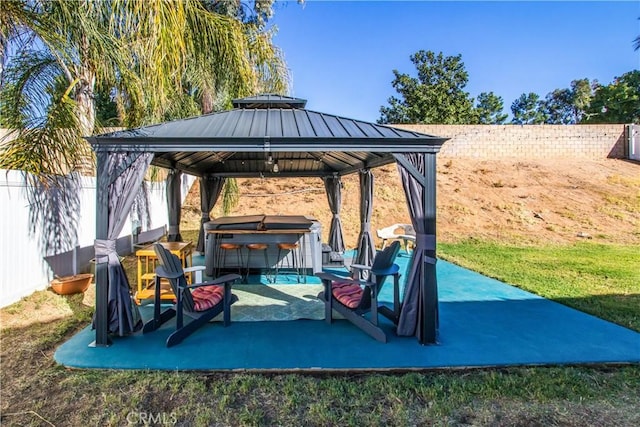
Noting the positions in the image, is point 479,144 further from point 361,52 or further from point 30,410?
point 30,410

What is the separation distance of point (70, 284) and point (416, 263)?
538 centimetres

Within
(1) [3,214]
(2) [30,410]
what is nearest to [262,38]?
(1) [3,214]

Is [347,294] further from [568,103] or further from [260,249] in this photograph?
[568,103]

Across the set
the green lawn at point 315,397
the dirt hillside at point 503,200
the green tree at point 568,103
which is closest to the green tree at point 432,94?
the dirt hillside at point 503,200

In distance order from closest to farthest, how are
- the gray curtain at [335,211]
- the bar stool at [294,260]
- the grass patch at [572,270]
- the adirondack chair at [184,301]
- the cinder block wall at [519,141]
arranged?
the adirondack chair at [184,301] < the grass patch at [572,270] < the bar stool at [294,260] < the gray curtain at [335,211] < the cinder block wall at [519,141]

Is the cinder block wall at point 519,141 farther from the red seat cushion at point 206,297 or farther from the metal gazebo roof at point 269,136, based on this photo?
the red seat cushion at point 206,297

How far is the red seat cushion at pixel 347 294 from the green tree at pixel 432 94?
981 inches

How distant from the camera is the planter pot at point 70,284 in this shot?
18.5 ft

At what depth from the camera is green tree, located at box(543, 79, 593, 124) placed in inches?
1585

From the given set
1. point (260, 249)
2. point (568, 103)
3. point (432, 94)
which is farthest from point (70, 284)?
point (568, 103)

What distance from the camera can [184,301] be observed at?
14.1ft

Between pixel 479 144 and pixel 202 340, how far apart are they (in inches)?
716

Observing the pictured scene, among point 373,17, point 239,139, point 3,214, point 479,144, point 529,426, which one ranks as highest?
point 373,17

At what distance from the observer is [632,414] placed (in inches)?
109
